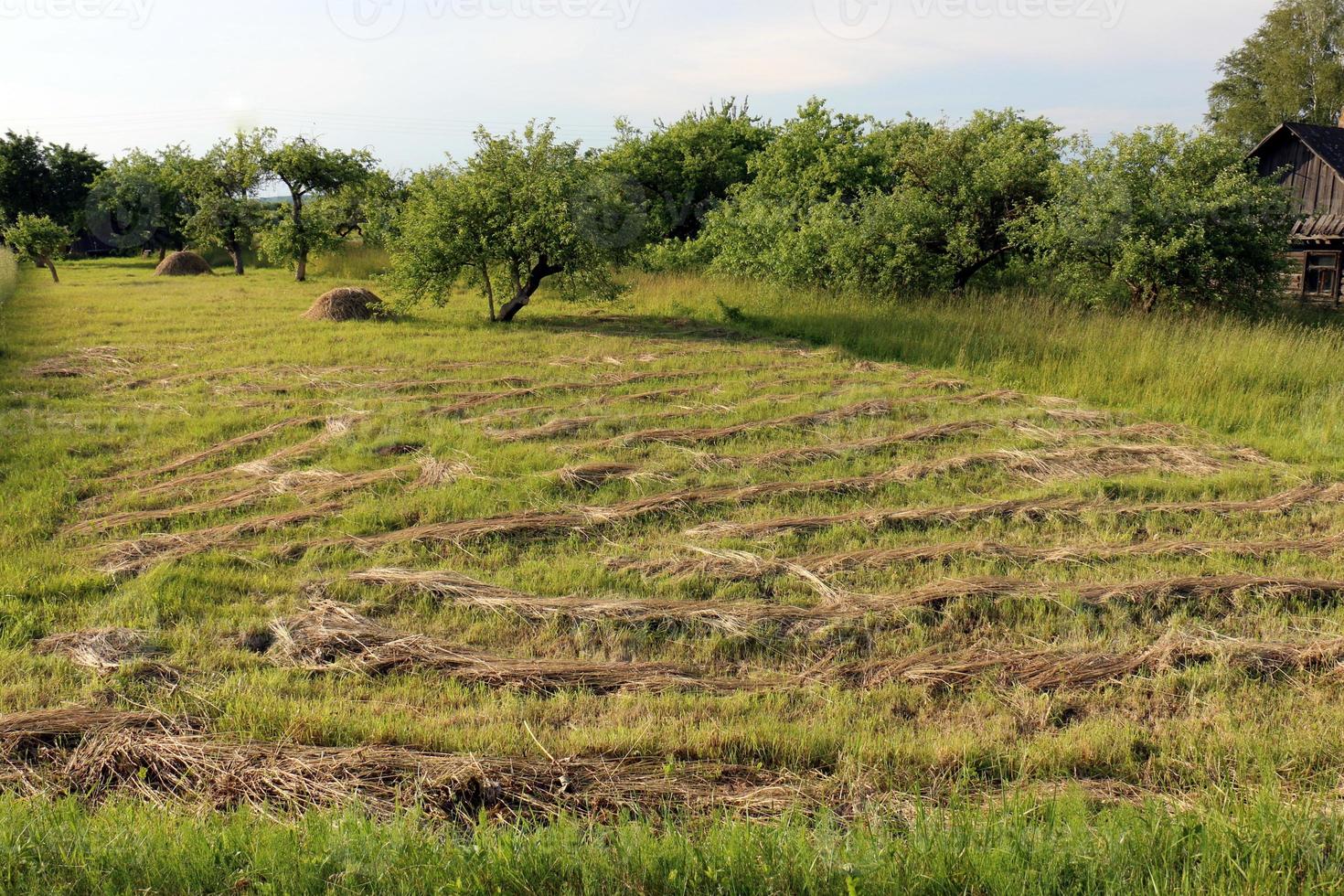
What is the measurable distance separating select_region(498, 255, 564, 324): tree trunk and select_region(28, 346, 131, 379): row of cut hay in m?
6.51

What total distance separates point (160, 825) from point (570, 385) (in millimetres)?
8950

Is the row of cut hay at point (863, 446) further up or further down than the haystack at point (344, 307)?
further down

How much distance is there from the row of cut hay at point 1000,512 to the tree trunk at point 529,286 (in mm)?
11275

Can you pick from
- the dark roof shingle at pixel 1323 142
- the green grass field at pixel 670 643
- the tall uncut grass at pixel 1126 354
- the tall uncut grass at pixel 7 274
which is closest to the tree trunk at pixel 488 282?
the tall uncut grass at pixel 1126 354

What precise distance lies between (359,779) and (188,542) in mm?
3511

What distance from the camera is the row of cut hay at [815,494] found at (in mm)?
6672

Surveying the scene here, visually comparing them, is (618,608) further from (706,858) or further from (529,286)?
(529,286)

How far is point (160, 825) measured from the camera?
3.22 m

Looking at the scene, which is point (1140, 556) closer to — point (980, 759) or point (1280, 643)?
point (1280, 643)

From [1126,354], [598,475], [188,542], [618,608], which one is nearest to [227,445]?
[188,542]

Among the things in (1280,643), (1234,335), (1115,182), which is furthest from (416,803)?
(1115,182)

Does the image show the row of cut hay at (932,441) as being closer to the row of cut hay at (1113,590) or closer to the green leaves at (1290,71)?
the row of cut hay at (1113,590)

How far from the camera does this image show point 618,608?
536cm
